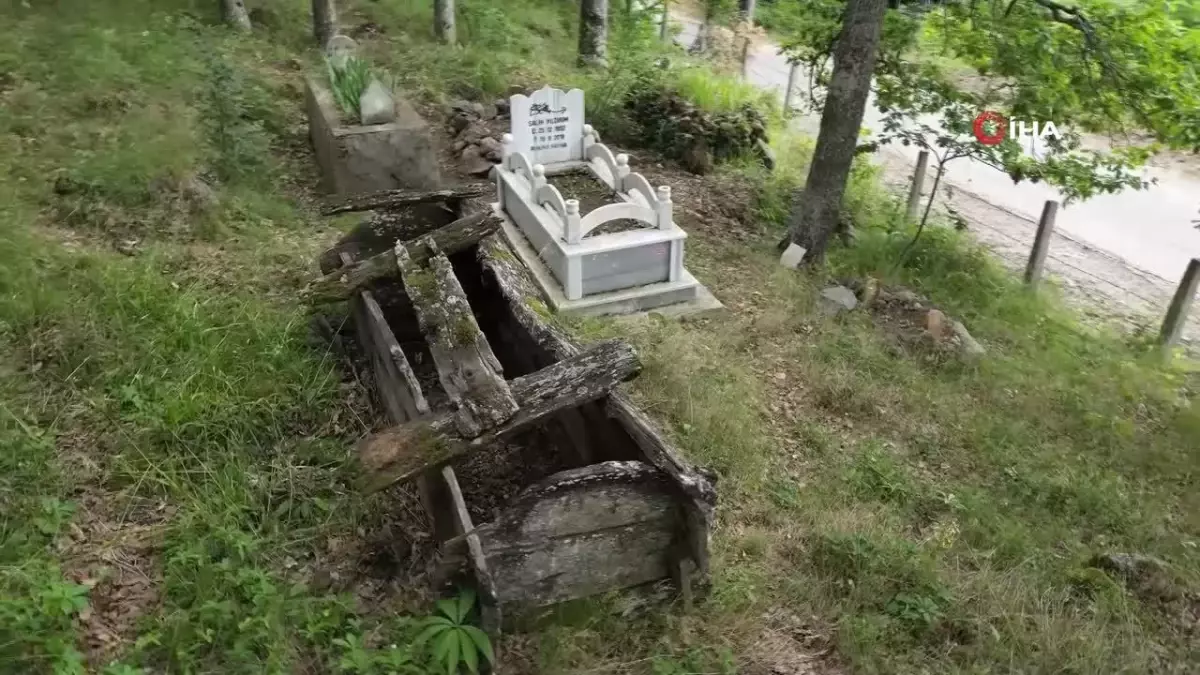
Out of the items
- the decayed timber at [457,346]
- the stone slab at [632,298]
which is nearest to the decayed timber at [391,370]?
the decayed timber at [457,346]

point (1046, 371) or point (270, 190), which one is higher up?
point (270, 190)

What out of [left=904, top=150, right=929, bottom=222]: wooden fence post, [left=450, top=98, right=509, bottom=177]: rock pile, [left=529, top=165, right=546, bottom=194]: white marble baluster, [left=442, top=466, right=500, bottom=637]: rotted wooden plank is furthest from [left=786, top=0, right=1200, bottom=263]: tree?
[left=442, top=466, right=500, bottom=637]: rotted wooden plank

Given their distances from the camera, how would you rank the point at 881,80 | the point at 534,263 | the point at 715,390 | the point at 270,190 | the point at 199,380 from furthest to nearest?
1. the point at 881,80
2. the point at 270,190
3. the point at 534,263
4. the point at 715,390
5. the point at 199,380

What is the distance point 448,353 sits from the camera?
3861mm

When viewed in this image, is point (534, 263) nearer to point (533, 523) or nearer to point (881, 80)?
point (533, 523)

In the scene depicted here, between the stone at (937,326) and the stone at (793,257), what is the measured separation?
120 cm

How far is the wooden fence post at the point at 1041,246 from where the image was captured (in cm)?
795

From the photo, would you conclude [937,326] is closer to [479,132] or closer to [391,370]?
[391,370]

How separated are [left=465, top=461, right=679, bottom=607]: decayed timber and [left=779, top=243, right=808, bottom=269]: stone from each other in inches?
166

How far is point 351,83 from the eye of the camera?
7172 mm

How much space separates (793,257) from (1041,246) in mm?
2546

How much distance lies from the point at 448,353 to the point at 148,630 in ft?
5.20

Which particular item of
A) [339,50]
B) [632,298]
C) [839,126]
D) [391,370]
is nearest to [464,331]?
[391,370]

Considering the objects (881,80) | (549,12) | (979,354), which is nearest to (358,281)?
(979,354)
